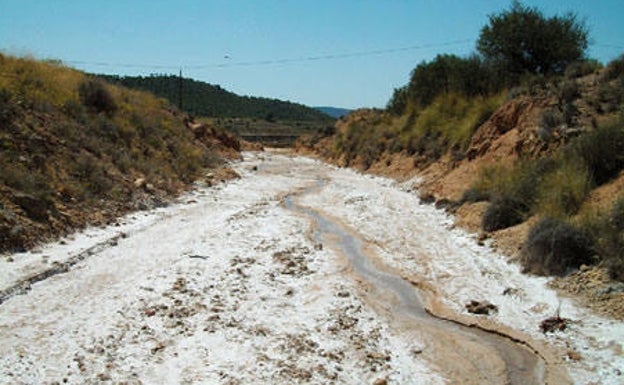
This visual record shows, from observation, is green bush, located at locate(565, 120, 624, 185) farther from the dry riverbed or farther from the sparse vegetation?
the sparse vegetation

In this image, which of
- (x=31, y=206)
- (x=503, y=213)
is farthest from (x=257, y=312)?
(x=503, y=213)

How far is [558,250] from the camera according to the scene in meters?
7.36

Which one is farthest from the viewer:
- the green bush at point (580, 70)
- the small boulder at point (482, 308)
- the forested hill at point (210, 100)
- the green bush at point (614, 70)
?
the forested hill at point (210, 100)

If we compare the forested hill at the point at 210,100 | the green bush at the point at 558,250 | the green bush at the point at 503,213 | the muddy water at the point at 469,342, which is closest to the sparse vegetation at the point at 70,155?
the muddy water at the point at 469,342

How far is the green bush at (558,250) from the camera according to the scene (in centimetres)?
726

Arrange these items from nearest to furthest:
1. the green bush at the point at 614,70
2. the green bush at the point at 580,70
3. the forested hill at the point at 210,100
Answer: the green bush at the point at 614,70
the green bush at the point at 580,70
the forested hill at the point at 210,100

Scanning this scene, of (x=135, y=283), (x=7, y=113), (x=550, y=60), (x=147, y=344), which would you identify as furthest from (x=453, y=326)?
(x=550, y=60)

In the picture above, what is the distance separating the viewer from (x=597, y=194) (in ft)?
28.5

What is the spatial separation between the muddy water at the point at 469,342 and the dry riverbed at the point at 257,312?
0.05 meters

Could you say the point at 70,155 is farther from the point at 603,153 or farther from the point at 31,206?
the point at 603,153

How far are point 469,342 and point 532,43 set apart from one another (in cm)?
1597

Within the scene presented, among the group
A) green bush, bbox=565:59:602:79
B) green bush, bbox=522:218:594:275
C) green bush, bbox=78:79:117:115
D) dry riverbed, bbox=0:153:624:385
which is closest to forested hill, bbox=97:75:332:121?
green bush, bbox=78:79:117:115

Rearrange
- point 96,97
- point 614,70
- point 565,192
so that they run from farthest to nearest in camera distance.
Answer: point 96,97 < point 614,70 < point 565,192

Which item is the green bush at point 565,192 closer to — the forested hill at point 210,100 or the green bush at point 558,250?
the green bush at point 558,250
